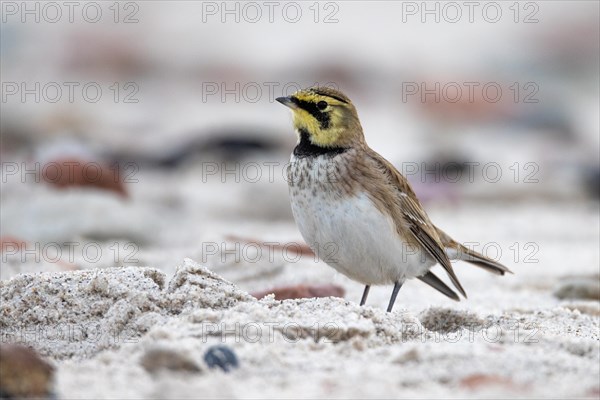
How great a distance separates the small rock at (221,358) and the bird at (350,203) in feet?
6.73

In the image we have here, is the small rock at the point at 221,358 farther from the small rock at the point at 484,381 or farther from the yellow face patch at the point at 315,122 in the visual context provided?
the yellow face patch at the point at 315,122

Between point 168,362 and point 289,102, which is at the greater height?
point 289,102

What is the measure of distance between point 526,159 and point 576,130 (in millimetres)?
2516

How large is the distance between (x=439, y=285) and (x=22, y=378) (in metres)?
3.61

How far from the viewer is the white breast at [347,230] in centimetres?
559

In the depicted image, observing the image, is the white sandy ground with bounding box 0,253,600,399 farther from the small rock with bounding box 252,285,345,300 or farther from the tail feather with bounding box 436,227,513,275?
the tail feather with bounding box 436,227,513,275

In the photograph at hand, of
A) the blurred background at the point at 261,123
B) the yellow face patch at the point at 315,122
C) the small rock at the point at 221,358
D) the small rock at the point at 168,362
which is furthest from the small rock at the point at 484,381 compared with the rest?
the blurred background at the point at 261,123

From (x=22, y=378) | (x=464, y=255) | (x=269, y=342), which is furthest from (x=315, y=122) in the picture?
(x=22, y=378)

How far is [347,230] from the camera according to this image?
5.59m

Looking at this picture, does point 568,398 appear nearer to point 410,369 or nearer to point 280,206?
point 410,369

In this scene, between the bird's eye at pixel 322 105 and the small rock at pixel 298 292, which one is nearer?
the small rock at pixel 298 292

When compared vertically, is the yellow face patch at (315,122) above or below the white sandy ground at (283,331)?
above

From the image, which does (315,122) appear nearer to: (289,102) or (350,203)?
(289,102)

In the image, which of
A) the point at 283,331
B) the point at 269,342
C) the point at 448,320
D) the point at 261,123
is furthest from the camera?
the point at 261,123
